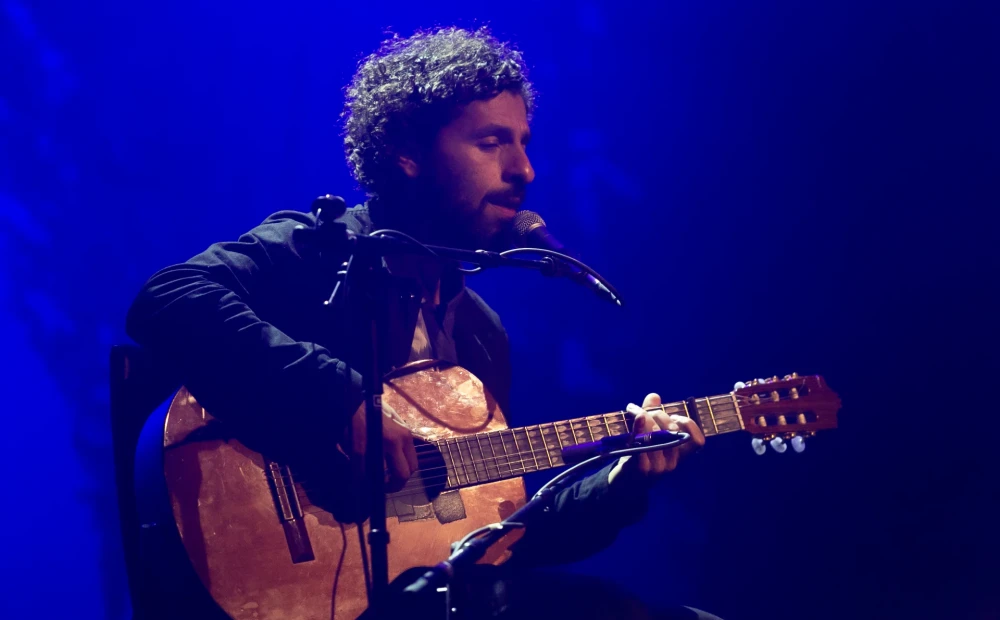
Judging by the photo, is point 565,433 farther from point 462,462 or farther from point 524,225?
point 524,225

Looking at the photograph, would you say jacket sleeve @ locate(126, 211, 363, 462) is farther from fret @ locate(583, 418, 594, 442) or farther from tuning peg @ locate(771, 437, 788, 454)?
tuning peg @ locate(771, 437, 788, 454)

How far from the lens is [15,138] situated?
2883 millimetres

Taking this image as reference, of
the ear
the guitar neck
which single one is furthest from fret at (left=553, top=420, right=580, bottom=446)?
the ear

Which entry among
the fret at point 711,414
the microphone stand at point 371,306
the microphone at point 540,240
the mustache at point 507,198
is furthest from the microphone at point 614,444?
the mustache at point 507,198

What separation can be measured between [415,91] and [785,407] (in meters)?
1.69

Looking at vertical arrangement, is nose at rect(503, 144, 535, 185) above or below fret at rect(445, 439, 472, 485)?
above

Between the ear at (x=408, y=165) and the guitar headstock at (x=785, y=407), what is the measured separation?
1.33m

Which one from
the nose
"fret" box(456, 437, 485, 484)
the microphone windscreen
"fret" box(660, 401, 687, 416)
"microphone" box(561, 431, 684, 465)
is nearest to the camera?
"microphone" box(561, 431, 684, 465)

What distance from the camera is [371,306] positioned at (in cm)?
149

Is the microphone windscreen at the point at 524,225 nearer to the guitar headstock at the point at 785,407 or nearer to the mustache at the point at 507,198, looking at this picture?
the mustache at the point at 507,198

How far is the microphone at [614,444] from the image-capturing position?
5.57ft

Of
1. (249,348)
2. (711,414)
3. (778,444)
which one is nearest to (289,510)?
(249,348)

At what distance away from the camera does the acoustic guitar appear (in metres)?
1.79

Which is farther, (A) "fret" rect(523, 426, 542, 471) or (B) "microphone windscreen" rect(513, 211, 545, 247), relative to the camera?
(A) "fret" rect(523, 426, 542, 471)
